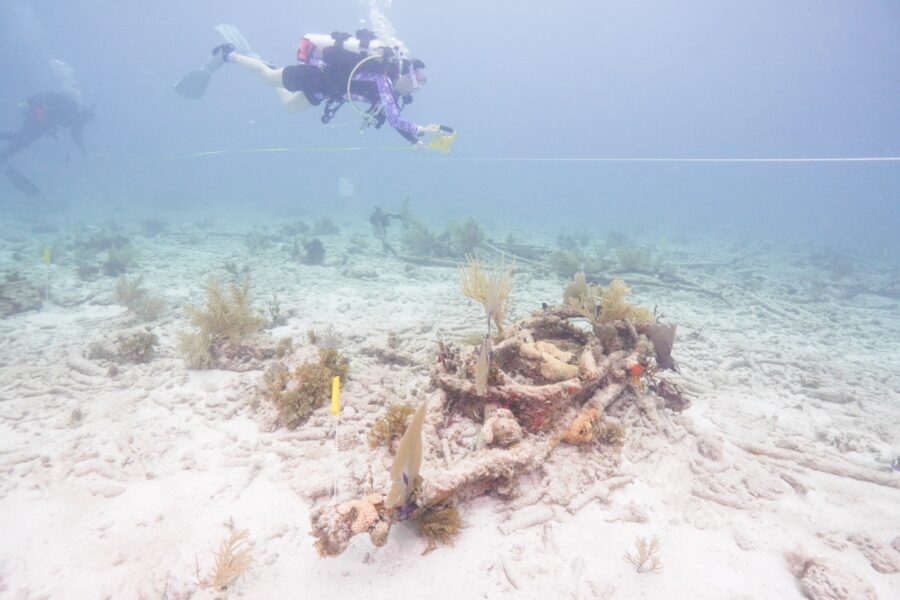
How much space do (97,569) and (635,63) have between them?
180 m

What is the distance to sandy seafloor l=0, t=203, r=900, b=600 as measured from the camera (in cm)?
260

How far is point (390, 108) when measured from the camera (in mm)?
7262

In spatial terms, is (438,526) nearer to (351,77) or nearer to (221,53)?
(351,77)

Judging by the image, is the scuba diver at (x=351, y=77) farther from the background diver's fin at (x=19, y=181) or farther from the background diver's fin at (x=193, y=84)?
the background diver's fin at (x=19, y=181)

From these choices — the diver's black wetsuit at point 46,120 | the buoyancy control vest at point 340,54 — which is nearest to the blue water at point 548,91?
the diver's black wetsuit at point 46,120

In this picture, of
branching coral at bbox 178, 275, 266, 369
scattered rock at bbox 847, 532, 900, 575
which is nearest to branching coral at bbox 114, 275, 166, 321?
branching coral at bbox 178, 275, 266, 369

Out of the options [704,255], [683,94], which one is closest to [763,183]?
[683,94]

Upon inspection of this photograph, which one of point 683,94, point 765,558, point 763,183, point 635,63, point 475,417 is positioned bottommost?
point 765,558

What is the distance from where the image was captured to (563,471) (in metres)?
3.38

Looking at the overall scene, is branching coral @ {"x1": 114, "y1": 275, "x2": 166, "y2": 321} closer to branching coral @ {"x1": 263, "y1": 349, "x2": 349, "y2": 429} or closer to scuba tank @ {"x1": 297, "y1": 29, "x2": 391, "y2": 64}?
branching coral @ {"x1": 263, "y1": 349, "x2": 349, "y2": 429}

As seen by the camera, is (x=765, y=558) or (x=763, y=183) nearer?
(x=765, y=558)

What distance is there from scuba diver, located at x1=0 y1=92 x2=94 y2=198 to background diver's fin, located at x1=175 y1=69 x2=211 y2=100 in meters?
9.31

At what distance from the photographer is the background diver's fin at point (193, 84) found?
14.4m

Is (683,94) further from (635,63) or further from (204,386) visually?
(204,386)
